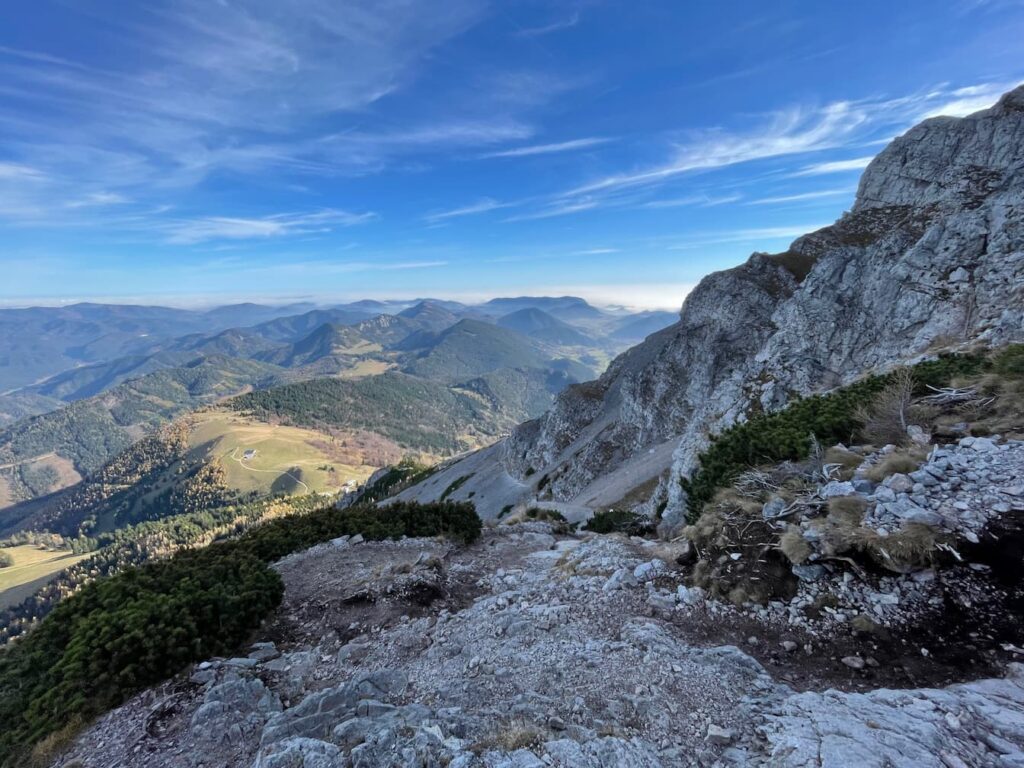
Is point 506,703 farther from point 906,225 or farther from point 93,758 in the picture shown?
point 906,225

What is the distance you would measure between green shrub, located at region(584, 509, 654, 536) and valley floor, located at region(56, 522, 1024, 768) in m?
11.4

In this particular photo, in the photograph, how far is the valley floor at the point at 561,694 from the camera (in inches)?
244

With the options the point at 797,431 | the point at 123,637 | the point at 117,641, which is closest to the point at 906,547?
the point at 797,431

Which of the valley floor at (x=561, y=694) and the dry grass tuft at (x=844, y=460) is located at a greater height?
the dry grass tuft at (x=844, y=460)

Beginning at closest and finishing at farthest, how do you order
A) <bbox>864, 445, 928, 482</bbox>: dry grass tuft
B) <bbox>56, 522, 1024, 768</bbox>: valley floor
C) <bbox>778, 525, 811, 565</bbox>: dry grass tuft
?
<bbox>56, 522, 1024, 768</bbox>: valley floor → <bbox>778, 525, 811, 565</bbox>: dry grass tuft → <bbox>864, 445, 928, 482</bbox>: dry grass tuft

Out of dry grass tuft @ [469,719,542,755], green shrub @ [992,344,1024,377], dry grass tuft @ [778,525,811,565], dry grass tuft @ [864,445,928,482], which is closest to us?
dry grass tuft @ [469,719,542,755]

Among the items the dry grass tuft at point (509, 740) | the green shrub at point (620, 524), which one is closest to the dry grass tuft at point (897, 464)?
the dry grass tuft at point (509, 740)

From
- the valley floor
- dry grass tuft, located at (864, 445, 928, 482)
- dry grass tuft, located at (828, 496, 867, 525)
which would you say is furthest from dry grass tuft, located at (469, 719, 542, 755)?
dry grass tuft, located at (864, 445, 928, 482)

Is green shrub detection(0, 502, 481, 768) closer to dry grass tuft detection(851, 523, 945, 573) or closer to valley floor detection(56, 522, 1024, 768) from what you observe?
valley floor detection(56, 522, 1024, 768)

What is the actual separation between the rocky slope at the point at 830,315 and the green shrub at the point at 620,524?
5.66 ft

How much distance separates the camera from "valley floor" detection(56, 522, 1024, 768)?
244 inches

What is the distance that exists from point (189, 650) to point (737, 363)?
58199 mm

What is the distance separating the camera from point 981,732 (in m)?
5.68

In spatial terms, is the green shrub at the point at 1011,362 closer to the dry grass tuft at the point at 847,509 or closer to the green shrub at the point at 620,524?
the dry grass tuft at the point at 847,509
